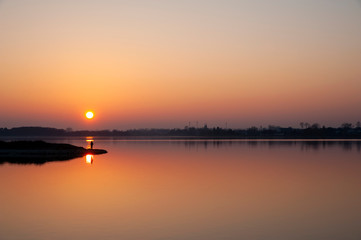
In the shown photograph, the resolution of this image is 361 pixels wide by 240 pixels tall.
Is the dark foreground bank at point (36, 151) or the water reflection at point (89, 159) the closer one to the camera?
the water reflection at point (89, 159)

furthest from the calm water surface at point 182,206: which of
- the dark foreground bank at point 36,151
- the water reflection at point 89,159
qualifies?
the dark foreground bank at point 36,151

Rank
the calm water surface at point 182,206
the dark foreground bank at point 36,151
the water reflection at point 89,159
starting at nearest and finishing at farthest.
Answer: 1. the calm water surface at point 182,206
2. the water reflection at point 89,159
3. the dark foreground bank at point 36,151

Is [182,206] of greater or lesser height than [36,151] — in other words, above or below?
below

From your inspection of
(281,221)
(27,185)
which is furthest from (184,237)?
(27,185)

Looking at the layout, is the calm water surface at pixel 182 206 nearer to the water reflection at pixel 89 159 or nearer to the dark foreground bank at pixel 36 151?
the water reflection at pixel 89 159

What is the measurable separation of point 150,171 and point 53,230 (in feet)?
80.8

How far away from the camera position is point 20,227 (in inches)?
717

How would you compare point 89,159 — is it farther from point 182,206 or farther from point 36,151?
point 182,206

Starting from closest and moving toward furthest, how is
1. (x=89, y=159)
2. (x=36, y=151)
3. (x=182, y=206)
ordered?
1. (x=182, y=206)
2. (x=89, y=159)
3. (x=36, y=151)

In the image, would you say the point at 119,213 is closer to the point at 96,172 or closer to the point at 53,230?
the point at 53,230

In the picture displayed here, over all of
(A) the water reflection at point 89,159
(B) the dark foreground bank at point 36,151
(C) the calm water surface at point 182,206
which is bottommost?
(C) the calm water surface at point 182,206

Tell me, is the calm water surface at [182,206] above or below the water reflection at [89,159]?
below

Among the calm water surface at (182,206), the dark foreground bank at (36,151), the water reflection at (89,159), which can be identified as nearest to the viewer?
the calm water surface at (182,206)

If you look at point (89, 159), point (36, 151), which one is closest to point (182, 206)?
point (89, 159)
